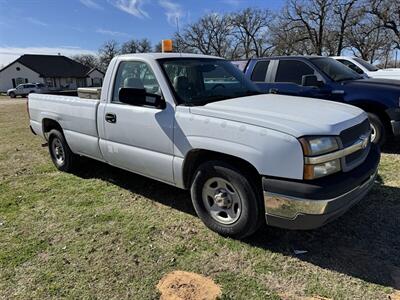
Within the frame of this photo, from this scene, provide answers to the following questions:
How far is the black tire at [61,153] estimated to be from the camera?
5941mm

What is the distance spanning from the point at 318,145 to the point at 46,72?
224 feet

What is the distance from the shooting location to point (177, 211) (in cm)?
449

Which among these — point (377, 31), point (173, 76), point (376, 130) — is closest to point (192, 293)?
point (173, 76)

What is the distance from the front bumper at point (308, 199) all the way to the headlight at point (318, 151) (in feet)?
0.19

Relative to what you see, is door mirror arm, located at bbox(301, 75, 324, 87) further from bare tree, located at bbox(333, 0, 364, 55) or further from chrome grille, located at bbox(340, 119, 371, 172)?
bare tree, located at bbox(333, 0, 364, 55)

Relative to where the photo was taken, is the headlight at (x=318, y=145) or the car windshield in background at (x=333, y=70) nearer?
the headlight at (x=318, y=145)

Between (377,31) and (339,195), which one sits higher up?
(377,31)

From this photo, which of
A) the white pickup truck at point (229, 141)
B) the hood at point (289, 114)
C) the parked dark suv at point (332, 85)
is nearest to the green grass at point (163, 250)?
the white pickup truck at point (229, 141)

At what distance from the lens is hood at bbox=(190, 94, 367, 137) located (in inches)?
123

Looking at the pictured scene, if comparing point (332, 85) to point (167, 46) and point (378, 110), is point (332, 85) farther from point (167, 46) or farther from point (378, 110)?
point (167, 46)

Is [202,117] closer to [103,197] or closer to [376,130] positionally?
[103,197]

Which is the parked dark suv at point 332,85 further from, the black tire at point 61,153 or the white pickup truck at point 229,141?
the black tire at point 61,153

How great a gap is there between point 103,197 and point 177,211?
1.22 m

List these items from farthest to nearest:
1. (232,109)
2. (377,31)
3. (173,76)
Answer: (377,31), (173,76), (232,109)
